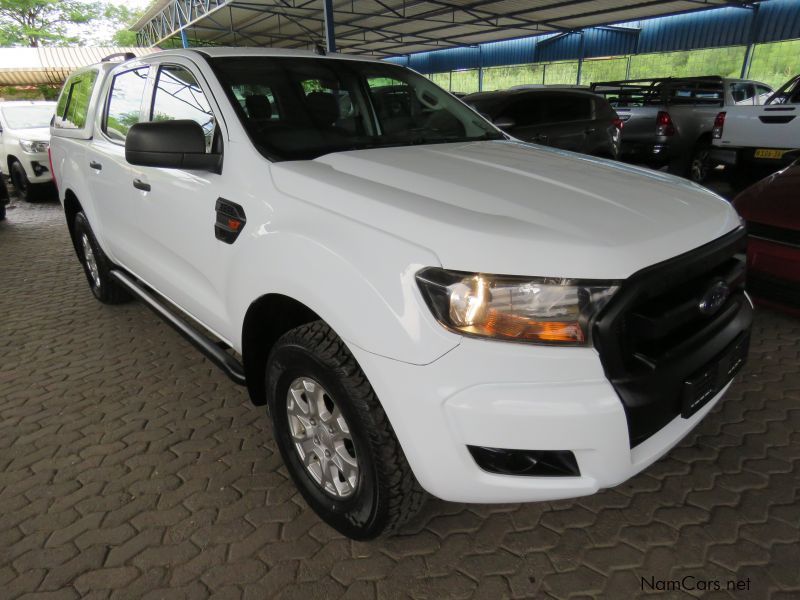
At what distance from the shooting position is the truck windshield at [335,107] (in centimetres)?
222

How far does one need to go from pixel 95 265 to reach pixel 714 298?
426 centimetres

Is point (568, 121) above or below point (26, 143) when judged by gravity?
above

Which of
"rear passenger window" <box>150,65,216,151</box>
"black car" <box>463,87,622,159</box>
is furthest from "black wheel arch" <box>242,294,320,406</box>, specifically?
"black car" <box>463,87,622,159</box>

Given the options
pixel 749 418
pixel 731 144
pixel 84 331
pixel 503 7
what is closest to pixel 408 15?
pixel 503 7

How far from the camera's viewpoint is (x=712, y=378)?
1.72m

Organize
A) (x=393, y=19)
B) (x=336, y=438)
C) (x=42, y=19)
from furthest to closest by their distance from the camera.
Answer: (x=42, y=19)
(x=393, y=19)
(x=336, y=438)

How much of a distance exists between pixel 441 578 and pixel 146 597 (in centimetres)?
100

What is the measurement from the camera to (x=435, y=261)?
1.42 metres

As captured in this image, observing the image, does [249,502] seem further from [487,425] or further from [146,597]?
[487,425]

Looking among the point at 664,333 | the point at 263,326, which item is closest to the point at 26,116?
the point at 263,326

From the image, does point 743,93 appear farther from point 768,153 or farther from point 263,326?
point 263,326

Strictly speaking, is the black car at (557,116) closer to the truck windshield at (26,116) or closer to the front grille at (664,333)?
the front grille at (664,333)

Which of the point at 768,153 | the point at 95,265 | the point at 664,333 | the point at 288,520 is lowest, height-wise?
the point at 288,520

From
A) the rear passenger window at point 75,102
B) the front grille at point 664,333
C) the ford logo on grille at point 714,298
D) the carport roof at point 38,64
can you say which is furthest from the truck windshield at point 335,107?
the carport roof at point 38,64
